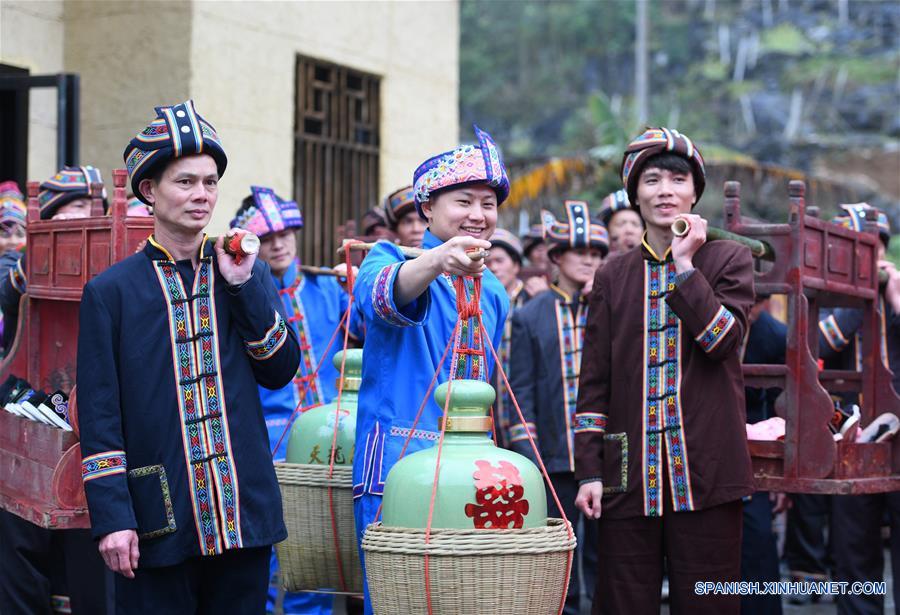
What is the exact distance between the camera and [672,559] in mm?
4008

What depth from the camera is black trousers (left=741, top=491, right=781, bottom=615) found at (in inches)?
215

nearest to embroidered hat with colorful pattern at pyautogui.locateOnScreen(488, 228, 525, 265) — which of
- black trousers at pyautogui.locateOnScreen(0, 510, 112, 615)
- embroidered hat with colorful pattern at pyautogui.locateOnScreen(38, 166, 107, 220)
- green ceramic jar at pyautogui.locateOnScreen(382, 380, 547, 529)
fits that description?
embroidered hat with colorful pattern at pyautogui.locateOnScreen(38, 166, 107, 220)

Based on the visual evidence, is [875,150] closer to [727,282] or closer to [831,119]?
[831,119]

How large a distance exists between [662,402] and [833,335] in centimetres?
240

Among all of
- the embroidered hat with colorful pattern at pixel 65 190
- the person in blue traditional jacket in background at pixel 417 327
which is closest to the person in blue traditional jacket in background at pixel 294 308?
the embroidered hat with colorful pattern at pixel 65 190

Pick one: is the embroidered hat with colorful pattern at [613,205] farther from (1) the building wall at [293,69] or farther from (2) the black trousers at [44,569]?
(2) the black trousers at [44,569]

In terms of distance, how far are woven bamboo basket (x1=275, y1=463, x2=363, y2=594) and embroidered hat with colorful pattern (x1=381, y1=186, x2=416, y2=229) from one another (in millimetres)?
2069

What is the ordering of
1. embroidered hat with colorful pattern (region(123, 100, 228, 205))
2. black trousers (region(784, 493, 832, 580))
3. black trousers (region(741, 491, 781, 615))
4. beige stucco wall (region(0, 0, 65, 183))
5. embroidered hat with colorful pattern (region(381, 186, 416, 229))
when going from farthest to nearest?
beige stucco wall (region(0, 0, 65, 183)) → black trousers (region(784, 493, 832, 580)) → embroidered hat with colorful pattern (region(381, 186, 416, 229)) → black trousers (region(741, 491, 781, 615)) → embroidered hat with colorful pattern (region(123, 100, 228, 205))

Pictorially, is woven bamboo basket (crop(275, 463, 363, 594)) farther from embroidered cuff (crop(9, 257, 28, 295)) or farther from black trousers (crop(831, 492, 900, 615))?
black trousers (crop(831, 492, 900, 615))

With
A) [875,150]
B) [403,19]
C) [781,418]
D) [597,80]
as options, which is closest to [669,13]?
[597,80]

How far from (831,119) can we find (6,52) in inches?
1508

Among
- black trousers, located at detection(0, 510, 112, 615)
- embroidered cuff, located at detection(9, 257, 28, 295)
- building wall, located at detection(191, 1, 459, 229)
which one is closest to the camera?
embroidered cuff, located at detection(9, 257, 28, 295)

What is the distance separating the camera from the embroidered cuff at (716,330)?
12.8ft

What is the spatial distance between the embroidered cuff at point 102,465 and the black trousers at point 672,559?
1.69 metres
